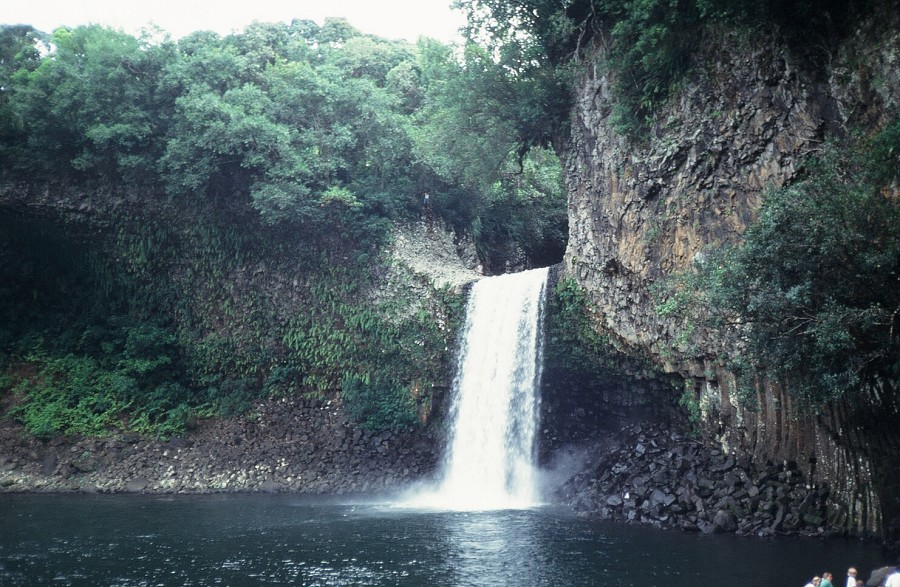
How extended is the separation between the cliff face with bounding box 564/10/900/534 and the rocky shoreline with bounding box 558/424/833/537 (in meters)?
0.40

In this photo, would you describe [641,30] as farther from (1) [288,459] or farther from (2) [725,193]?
(1) [288,459]

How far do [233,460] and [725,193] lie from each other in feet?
58.5

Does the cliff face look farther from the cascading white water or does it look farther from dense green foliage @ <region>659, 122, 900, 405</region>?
the cascading white water

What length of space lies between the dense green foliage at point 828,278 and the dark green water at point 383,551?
11.5 feet

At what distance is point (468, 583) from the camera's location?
12562mm

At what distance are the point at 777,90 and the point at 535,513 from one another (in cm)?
Result: 1167

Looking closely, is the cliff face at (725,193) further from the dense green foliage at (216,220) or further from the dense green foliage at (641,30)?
the dense green foliage at (216,220)

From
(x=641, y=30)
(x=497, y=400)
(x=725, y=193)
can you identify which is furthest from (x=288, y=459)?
(x=641, y=30)

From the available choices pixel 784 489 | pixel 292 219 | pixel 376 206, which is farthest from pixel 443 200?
pixel 784 489

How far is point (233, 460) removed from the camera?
82.3ft

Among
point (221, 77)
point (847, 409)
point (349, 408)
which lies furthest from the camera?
point (221, 77)

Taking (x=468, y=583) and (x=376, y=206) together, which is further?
(x=376, y=206)

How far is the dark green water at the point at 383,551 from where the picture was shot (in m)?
12.9

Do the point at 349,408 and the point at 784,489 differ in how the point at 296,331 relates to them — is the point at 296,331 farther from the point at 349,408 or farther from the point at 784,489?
the point at 784,489
